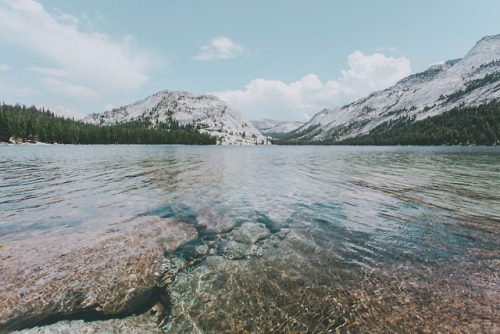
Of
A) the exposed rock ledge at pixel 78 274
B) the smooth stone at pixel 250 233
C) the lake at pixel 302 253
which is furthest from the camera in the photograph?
the smooth stone at pixel 250 233

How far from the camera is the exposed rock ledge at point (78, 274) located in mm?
5930

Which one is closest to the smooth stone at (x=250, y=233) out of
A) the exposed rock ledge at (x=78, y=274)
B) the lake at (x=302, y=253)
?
the lake at (x=302, y=253)

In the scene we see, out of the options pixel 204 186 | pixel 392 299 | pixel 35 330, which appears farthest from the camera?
pixel 204 186

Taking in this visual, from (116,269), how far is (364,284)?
835 centimetres

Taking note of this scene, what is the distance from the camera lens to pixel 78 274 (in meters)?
7.38

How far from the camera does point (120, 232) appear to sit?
11.0m

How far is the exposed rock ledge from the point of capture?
5930 mm

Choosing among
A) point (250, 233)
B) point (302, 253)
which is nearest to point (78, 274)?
point (250, 233)

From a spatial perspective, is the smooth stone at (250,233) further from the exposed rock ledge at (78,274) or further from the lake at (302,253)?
the exposed rock ledge at (78,274)

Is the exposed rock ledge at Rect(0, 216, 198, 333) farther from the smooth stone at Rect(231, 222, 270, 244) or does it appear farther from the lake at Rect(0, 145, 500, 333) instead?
the smooth stone at Rect(231, 222, 270, 244)

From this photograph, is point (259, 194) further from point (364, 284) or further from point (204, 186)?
point (364, 284)

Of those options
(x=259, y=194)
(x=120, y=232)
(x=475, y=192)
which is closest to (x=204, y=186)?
(x=259, y=194)

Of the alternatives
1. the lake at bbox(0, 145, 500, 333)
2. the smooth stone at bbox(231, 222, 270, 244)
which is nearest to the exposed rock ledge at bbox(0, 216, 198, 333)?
the lake at bbox(0, 145, 500, 333)

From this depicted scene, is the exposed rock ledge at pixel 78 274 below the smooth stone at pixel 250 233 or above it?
above
